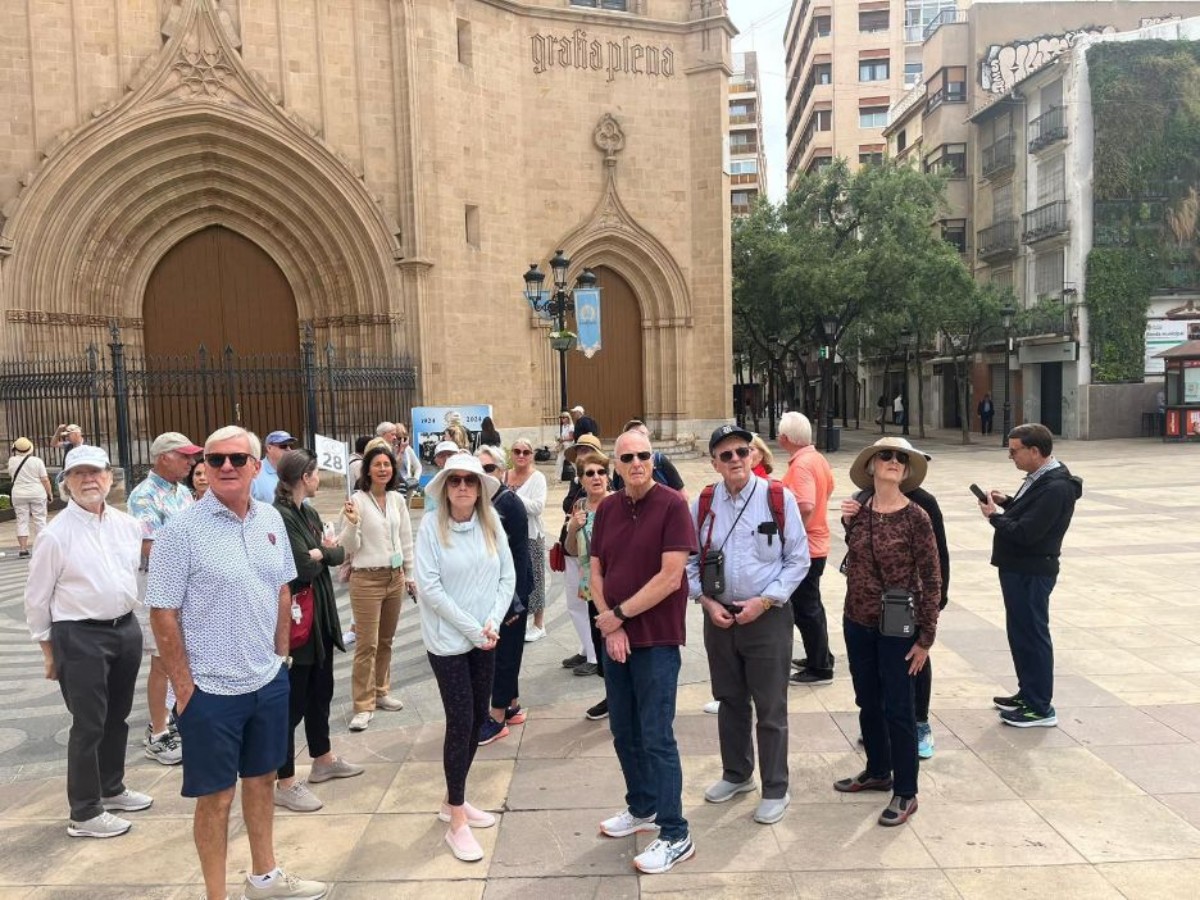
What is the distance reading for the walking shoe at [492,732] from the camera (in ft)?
16.5

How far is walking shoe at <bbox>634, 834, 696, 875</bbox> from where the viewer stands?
362cm

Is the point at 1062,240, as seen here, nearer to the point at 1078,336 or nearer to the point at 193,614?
the point at 1078,336

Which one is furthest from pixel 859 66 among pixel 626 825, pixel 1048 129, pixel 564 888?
pixel 564 888

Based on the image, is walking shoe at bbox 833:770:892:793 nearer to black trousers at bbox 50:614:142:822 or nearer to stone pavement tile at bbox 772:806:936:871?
stone pavement tile at bbox 772:806:936:871

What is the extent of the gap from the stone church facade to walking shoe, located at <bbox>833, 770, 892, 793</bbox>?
1607 cm

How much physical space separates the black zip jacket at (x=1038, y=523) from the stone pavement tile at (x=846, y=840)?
64.7 inches

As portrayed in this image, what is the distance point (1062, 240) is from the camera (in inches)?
1120

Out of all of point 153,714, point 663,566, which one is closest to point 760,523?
point 663,566

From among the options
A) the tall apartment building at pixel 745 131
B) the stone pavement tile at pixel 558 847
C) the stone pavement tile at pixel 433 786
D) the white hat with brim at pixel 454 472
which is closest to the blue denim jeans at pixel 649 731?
the stone pavement tile at pixel 558 847

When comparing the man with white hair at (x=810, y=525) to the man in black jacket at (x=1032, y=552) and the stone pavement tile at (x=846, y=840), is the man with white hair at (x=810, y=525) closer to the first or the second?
the man in black jacket at (x=1032, y=552)

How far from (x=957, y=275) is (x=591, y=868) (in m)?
25.8

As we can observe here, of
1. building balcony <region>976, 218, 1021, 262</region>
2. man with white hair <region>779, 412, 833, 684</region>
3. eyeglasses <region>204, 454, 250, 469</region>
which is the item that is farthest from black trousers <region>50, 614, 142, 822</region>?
building balcony <region>976, 218, 1021, 262</region>

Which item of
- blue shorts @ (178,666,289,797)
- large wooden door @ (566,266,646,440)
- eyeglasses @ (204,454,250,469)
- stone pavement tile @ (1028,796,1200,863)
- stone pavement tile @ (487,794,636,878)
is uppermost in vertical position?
large wooden door @ (566,266,646,440)

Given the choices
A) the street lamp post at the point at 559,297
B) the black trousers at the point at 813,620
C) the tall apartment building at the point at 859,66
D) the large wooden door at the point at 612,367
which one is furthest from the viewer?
the tall apartment building at the point at 859,66
